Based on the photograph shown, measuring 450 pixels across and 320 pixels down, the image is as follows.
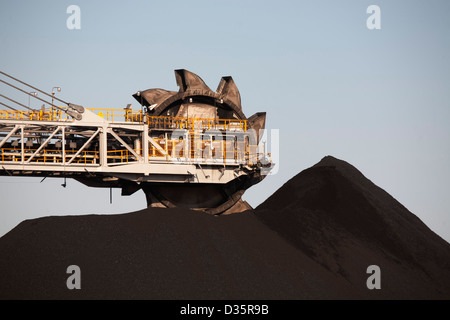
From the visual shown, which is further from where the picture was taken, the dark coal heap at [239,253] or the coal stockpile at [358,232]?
the coal stockpile at [358,232]

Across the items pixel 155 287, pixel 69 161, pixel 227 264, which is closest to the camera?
pixel 155 287

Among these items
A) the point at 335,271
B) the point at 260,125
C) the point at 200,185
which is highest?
the point at 260,125

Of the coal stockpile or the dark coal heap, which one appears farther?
the coal stockpile

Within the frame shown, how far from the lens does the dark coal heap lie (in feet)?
103

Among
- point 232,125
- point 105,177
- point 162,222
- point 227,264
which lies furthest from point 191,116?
point 227,264

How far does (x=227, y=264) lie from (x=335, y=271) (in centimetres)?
455

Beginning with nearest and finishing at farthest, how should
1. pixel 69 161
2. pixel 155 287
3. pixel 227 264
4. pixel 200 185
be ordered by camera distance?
1. pixel 155 287
2. pixel 227 264
3. pixel 69 161
4. pixel 200 185

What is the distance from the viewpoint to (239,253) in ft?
111

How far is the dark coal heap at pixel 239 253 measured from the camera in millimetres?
31297

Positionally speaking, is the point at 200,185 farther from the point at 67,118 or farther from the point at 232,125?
the point at 67,118

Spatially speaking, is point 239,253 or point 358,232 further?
point 358,232

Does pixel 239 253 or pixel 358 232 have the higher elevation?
pixel 358 232

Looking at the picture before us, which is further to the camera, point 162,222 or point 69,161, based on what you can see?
point 69,161

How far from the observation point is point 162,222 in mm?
35219
